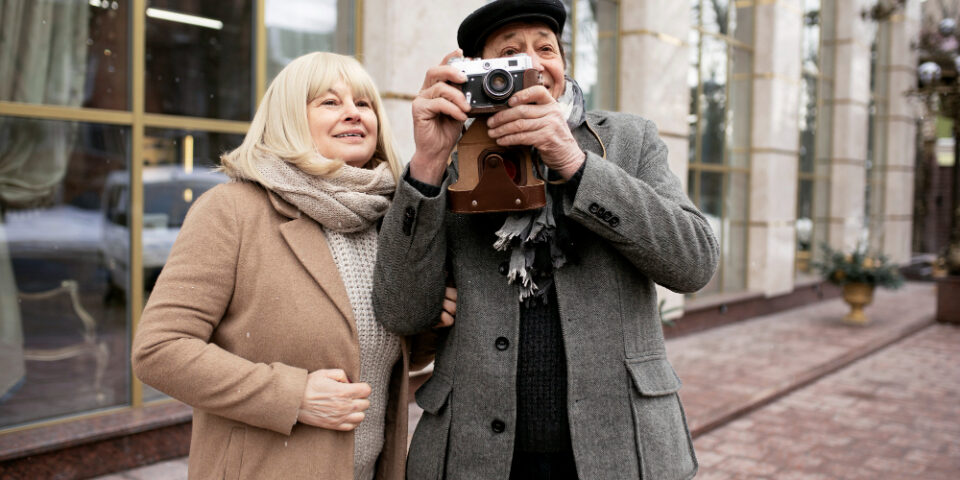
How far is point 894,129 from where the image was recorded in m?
16.7

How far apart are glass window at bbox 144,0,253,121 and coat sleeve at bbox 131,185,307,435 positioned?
3426 millimetres

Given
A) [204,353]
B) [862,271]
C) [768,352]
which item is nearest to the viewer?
[204,353]

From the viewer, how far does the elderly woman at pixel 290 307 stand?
5.86 feet

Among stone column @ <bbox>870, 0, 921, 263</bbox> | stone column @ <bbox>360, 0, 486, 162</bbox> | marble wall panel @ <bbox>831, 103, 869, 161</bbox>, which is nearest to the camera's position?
→ stone column @ <bbox>360, 0, 486, 162</bbox>

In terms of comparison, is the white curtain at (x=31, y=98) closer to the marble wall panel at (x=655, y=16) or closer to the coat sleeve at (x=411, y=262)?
the coat sleeve at (x=411, y=262)

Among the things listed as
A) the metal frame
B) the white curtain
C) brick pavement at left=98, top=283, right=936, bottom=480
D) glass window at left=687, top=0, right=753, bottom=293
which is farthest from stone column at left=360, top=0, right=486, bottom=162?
glass window at left=687, top=0, right=753, bottom=293

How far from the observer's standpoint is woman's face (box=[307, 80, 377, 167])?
6.75 feet

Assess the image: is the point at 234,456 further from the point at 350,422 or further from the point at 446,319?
the point at 446,319

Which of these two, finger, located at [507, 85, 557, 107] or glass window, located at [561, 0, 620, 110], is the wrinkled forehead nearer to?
finger, located at [507, 85, 557, 107]

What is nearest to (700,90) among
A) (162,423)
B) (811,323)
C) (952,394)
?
(811,323)

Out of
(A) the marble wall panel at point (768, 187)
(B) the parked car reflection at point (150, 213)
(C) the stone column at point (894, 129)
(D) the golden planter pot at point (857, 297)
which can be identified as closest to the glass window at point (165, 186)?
(B) the parked car reflection at point (150, 213)

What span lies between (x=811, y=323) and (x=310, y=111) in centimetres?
993

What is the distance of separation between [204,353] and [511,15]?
1100 millimetres

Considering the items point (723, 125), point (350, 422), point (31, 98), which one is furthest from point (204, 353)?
point (723, 125)
